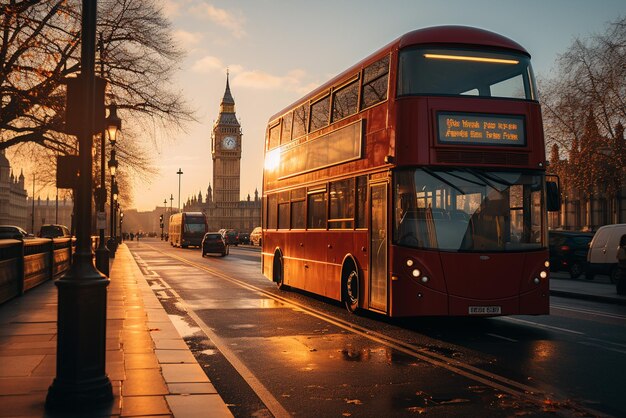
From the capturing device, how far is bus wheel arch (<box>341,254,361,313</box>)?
13125mm

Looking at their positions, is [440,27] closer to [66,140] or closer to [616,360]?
[616,360]

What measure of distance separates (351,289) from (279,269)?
5.34 meters

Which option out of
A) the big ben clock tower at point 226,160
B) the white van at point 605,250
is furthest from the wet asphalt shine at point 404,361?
the big ben clock tower at point 226,160

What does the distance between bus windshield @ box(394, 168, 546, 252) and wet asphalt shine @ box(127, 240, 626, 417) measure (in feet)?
4.86

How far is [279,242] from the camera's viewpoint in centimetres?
1834

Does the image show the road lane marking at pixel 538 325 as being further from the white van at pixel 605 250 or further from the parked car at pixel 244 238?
the parked car at pixel 244 238

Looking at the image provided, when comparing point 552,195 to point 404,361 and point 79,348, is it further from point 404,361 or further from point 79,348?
point 79,348

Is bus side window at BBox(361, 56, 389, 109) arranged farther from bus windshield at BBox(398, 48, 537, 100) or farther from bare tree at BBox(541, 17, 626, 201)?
bare tree at BBox(541, 17, 626, 201)

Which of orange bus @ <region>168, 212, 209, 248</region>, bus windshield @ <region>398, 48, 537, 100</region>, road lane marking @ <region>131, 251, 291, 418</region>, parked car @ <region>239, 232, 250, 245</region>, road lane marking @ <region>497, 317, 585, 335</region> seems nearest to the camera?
road lane marking @ <region>131, 251, 291, 418</region>

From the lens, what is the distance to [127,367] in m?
7.94

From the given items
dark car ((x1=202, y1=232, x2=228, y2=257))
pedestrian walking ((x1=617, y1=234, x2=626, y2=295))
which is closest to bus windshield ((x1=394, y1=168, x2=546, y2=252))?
pedestrian walking ((x1=617, y1=234, x2=626, y2=295))

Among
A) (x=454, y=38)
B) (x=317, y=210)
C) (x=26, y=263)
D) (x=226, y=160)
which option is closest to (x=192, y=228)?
(x=26, y=263)

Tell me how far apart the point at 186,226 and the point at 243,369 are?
63.4 m

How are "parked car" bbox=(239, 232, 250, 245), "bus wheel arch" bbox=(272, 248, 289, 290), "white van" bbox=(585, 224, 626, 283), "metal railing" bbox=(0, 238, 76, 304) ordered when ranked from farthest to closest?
"parked car" bbox=(239, 232, 250, 245) < "white van" bbox=(585, 224, 626, 283) < "bus wheel arch" bbox=(272, 248, 289, 290) < "metal railing" bbox=(0, 238, 76, 304)
